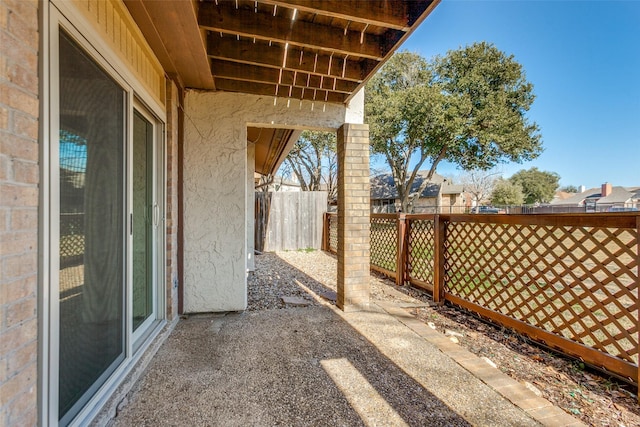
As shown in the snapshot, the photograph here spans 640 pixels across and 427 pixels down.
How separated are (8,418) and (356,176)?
3.22m

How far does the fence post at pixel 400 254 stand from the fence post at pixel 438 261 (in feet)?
2.64

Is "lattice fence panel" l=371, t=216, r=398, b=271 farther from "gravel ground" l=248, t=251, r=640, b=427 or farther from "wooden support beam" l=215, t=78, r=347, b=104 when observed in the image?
"wooden support beam" l=215, t=78, r=347, b=104

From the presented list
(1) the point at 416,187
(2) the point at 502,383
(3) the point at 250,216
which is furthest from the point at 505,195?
(2) the point at 502,383

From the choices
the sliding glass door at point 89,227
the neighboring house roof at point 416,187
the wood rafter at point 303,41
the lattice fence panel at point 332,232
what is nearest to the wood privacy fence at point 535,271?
the wood rafter at point 303,41

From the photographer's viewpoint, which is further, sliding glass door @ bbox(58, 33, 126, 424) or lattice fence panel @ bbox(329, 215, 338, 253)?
lattice fence panel @ bbox(329, 215, 338, 253)

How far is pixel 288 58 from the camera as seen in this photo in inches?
114

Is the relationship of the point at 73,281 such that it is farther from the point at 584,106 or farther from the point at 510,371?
the point at 584,106

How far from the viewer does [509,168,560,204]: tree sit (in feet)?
128

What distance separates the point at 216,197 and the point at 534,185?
153ft

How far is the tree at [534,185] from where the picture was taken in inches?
1531

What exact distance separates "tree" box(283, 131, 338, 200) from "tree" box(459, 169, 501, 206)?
20.0 meters

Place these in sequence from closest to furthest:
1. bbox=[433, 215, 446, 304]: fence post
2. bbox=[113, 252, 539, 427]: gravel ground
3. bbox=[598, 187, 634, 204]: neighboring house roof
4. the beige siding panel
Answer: the beige siding panel → bbox=[113, 252, 539, 427]: gravel ground → bbox=[433, 215, 446, 304]: fence post → bbox=[598, 187, 634, 204]: neighboring house roof

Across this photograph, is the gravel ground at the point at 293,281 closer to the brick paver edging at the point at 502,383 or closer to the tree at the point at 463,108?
the brick paver edging at the point at 502,383

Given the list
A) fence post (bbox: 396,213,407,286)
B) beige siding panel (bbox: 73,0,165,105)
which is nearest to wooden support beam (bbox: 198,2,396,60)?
beige siding panel (bbox: 73,0,165,105)
